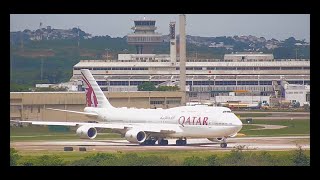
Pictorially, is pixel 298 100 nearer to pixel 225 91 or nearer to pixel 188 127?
pixel 225 91

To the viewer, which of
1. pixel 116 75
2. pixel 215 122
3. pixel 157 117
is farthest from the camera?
pixel 116 75

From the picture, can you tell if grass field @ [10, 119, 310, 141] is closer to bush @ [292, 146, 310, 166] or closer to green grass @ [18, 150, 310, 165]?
green grass @ [18, 150, 310, 165]

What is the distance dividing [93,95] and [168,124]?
778 cm

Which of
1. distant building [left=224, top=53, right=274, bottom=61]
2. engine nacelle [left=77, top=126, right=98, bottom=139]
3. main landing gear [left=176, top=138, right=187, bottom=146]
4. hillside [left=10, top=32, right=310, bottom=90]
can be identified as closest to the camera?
main landing gear [left=176, top=138, right=187, bottom=146]

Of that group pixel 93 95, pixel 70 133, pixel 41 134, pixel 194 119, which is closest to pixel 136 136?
pixel 194 119

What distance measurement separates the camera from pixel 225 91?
13838cm

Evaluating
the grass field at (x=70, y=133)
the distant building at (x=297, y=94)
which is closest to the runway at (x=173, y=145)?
the grass field at (x=70, y=133)

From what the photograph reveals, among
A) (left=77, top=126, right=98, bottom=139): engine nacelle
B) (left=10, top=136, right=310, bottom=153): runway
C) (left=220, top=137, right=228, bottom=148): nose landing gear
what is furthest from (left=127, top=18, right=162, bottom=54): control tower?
(left=220, top=137, right=228, bottom=148): nose landing gear

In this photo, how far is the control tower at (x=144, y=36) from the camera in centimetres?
18275

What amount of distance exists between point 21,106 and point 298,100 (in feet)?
175

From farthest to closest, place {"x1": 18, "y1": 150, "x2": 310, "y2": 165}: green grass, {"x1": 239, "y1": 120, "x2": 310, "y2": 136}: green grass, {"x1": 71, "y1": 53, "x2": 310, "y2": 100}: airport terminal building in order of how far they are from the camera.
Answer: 1. {"x1": 71, "y1": 53, "x2": 310, "y2": 100}: airport terminal building
2. {"x1": 239, "y1": 120, "x2": 310, "y2": 136}: green grass
3. {"x1": 18, "y1": 150, "x2": 310, "y2": 165}: green grass

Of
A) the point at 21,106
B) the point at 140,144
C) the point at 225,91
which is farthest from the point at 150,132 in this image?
the point at 225,91

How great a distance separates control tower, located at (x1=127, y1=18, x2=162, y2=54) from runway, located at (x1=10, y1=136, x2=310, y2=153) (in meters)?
131

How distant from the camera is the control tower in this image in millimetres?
182750
